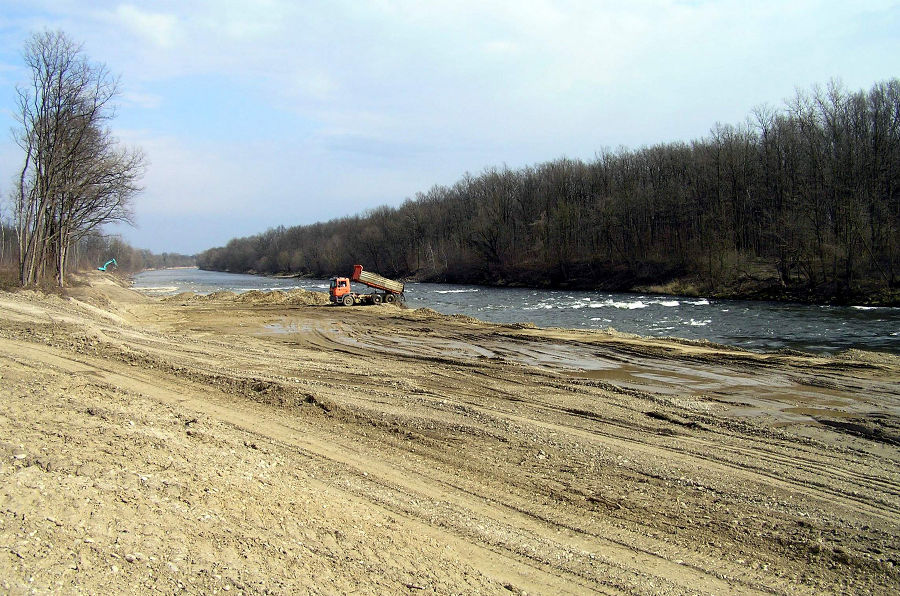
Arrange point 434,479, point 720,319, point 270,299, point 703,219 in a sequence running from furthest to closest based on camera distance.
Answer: point 703,219 → point 270,299 → point 720,319 → point 434,479

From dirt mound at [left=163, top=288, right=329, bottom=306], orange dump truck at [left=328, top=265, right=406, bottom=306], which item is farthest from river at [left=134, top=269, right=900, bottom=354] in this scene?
dirt mound at [left=163, top=288, right=329, bottom=306]

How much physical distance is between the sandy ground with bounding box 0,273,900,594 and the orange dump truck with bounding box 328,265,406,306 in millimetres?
20958

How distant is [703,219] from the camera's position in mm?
54031

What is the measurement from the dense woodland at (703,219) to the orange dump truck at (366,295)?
25.2 meters

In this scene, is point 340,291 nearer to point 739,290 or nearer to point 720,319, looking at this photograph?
point 720,319

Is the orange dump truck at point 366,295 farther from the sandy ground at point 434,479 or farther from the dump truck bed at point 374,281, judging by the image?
the sandy ground at point 434,479

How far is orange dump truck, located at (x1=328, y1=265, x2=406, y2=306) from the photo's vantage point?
35250mm

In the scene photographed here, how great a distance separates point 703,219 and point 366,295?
35.2 m

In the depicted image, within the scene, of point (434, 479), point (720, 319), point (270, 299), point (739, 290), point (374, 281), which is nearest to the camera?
point (434, 479)

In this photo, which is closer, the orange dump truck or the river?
the river

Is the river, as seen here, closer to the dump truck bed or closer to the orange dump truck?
the dump truck bed

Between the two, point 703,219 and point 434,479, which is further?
point 703,219

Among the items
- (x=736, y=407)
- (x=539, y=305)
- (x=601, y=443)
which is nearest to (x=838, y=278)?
(x=539, y=305)

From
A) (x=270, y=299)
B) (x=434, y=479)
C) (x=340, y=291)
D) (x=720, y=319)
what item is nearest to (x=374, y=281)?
(x=340, y=291)
